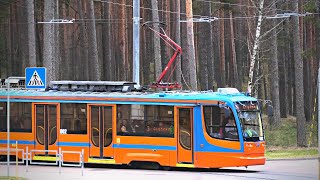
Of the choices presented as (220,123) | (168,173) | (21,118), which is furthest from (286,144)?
(21,118)

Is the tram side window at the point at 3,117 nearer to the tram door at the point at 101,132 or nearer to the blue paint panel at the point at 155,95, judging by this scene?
the blue paint panel at the point at 155,95

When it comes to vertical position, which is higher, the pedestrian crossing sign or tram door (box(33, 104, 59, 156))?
the pedestrian crossing sign

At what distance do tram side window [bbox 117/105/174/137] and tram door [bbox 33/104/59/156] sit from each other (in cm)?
244

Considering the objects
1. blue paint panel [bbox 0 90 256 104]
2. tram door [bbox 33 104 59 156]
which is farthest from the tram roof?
tram door [bbox 33 104 59 156]

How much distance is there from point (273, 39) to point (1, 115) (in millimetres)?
26275

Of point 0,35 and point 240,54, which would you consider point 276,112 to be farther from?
point 240,54

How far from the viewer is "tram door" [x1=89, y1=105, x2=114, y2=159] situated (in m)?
26.2

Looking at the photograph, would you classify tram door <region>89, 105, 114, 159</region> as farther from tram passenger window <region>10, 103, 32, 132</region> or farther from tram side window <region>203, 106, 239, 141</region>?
tram side window <region>203, 106, 239, 141</region>

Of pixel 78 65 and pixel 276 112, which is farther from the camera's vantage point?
pixel 78 65

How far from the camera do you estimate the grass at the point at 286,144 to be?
33344mm

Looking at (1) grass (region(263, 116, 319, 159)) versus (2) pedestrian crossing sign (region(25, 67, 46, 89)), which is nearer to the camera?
(2) pedestrian crossing sign (region(25, 67, 46, 89))

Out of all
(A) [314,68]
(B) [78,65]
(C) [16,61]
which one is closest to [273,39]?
(A) [314,68]

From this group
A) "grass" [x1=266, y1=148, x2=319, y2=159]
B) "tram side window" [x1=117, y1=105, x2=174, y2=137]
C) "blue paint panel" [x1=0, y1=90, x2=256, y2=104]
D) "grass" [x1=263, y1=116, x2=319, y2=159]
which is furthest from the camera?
"grass" [x1=263, y1=116, x2=319, y2=159]

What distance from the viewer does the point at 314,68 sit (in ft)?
216
